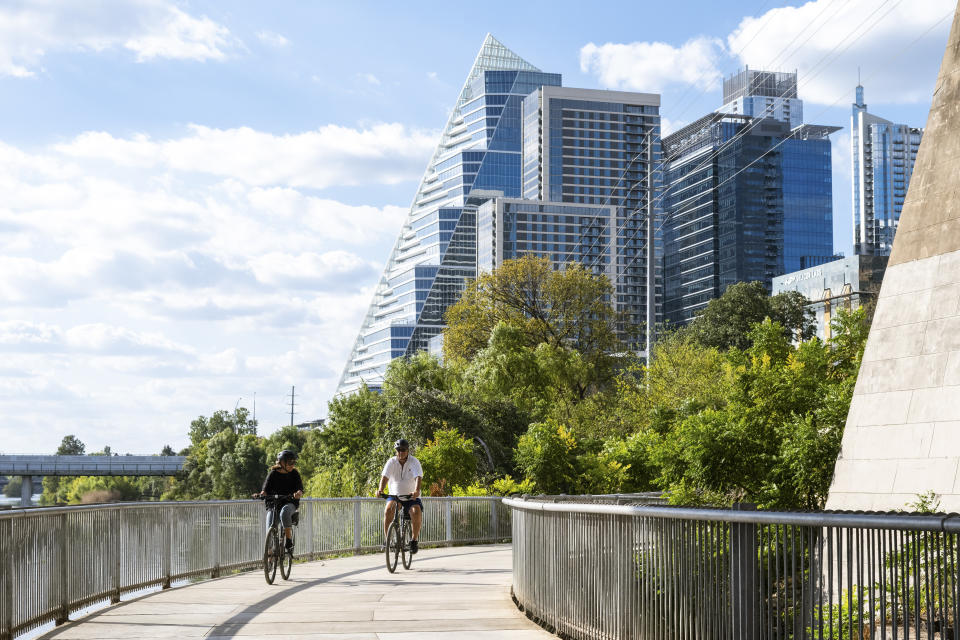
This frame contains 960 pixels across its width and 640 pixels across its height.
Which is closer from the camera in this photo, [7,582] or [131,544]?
[7,582]

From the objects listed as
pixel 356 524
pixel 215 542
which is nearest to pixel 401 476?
pixel 215 542

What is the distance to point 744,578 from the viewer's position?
6211mm

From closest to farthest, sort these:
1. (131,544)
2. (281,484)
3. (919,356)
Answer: (919,356) < (131,544) < (281,484)

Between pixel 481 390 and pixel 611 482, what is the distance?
79.2ft

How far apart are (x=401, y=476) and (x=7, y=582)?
→ 8.06 meters

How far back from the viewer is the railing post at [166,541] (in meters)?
14.4

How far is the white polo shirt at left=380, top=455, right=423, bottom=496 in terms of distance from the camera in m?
16.7

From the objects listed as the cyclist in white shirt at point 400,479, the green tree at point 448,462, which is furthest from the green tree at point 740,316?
the cyclist in white shirt at point 400,479

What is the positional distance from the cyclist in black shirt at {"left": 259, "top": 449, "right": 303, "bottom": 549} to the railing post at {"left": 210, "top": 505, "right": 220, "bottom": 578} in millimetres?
1335

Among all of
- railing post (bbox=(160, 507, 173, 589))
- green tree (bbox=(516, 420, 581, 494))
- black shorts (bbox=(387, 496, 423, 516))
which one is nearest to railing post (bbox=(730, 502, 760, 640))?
railing post (bbox=(160, 507, 173, 589))

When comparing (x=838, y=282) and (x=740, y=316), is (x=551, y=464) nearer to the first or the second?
(x=740, y=316)

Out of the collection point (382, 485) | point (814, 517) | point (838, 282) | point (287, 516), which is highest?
point (838, 282)

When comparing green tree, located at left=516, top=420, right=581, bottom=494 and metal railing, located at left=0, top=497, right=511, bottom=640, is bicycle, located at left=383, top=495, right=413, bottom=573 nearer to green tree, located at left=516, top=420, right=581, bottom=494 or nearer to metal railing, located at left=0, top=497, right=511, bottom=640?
metal railing, located at left=0, top=497, right=511, bottom=640

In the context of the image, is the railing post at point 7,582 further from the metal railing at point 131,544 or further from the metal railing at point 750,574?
the metal railing at point 750,574
